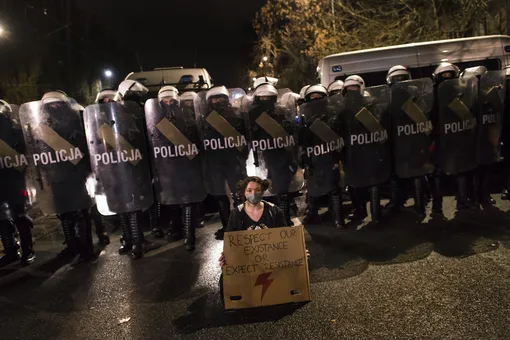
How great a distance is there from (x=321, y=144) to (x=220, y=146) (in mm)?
1384

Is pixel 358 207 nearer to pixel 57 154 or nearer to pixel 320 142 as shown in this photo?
pixel 320 142

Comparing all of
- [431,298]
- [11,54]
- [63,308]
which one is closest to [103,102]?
[63,308]

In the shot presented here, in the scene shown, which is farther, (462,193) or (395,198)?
(395,198)

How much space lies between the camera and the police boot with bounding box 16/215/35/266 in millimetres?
5520

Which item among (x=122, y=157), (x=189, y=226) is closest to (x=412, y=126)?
(x=189, y=226)

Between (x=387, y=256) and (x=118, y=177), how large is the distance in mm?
3479

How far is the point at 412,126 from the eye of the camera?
5664 mm

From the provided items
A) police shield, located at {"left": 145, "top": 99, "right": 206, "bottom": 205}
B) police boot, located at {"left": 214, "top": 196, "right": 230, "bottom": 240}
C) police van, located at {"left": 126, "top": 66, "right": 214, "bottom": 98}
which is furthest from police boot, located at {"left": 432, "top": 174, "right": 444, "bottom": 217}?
police van, located at {"left": 126, "top": 66, "right": 214, "bottom": 98}

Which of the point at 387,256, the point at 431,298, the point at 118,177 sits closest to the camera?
the point at 431,298

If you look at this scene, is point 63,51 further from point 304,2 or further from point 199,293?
point 199,293

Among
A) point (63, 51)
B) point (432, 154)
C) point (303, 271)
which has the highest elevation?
point (63, 51)

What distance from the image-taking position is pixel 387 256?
15.2ft

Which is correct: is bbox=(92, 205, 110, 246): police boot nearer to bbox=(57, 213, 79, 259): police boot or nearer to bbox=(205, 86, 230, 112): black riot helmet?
bbox=(57, 213, 79, 259): police boot

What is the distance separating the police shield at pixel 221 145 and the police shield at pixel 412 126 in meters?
2.16
